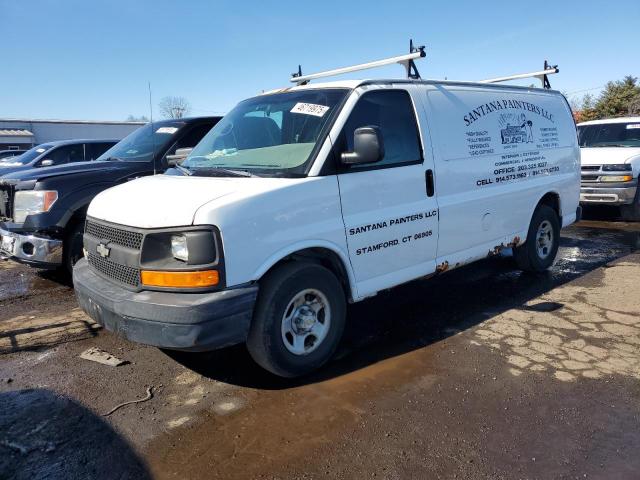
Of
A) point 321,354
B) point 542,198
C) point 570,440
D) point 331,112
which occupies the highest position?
point 331,112

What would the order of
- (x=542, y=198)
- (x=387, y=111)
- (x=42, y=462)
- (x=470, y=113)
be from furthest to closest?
(x=542, y=198) < (x=470, y=113) < (x=387, y=111) < (x=42, y=462)

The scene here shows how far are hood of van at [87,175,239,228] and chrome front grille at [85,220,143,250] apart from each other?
63mm

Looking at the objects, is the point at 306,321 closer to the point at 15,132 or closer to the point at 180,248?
the point at 180,248

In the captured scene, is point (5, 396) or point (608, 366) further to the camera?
point (608, 366)

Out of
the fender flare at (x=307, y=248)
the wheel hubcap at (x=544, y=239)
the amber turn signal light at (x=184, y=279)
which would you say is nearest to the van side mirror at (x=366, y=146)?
the fender flare at (x=307, y=248)

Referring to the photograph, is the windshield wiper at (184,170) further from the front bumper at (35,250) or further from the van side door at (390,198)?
the front bumper at (35,250)

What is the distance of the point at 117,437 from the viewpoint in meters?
3.03

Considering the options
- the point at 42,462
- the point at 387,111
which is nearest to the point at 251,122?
the point at 387,111

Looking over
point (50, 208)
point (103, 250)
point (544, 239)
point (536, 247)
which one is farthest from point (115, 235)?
point (544, 239)

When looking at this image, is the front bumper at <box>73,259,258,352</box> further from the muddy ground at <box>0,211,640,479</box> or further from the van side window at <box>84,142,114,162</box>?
the van side window at <box>84,142,114,162</box>

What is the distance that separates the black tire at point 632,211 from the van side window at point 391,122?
7.36m

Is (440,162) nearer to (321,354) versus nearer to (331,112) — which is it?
(331,112)

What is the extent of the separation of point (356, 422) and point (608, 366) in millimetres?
2092

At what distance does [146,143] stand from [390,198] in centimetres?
395
